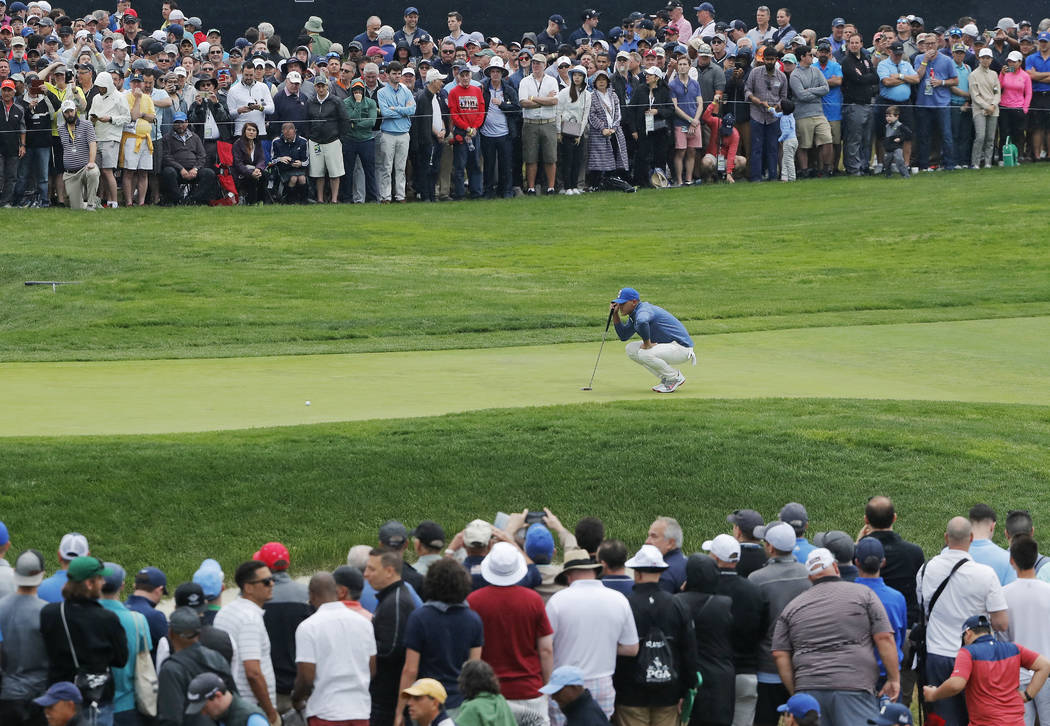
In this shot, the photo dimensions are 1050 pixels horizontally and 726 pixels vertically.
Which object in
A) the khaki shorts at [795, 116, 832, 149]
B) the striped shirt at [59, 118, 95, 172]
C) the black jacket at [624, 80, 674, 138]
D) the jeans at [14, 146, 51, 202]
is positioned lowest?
the jeans at [14, 146, 51, 202]

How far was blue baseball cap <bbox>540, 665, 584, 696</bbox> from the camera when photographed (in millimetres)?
7660

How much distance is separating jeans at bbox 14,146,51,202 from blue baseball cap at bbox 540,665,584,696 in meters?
21.6

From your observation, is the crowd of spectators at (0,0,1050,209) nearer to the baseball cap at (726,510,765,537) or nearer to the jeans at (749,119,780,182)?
the jeans at (749,119,780,182)

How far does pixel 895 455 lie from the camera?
13852mm

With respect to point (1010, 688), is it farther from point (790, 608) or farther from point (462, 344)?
point (462, 344)

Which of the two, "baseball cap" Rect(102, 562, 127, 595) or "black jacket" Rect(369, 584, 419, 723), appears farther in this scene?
"black jacket" Rect(369, 584, 419, 723)

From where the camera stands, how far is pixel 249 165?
1117 inches

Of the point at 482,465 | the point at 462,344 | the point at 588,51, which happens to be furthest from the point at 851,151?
the point at 482,465

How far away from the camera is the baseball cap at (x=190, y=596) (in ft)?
26.7

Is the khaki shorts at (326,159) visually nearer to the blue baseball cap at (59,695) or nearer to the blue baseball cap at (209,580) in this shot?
the blue baseball cap at (209,580)

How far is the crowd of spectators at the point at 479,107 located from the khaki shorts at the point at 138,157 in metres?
0.05

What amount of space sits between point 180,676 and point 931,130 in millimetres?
28826

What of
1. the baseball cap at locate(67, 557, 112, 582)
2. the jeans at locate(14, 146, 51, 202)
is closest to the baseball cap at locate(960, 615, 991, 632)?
the baseball cap at locate(67, 557, 112, 582)

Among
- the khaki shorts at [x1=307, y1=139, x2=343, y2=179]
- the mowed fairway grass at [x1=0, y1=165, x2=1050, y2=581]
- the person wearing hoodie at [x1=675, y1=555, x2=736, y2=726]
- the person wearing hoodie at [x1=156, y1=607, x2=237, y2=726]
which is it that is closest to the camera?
the person wearing hoodie at [x1=156, y1=607, x2=237, y2=726]
